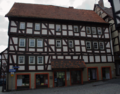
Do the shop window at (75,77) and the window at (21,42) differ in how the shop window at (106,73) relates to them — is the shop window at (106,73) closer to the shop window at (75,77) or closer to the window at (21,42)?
the shop window at (75,77)

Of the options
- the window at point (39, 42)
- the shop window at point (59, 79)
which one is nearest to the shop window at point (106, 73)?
the shop window at point (59, 79)

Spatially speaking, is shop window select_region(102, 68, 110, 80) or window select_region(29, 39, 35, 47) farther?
shop window select_region(102, 68, 110, 80)

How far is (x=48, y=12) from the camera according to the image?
838 inches

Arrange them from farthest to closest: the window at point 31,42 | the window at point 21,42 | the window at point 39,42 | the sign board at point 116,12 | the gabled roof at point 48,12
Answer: the gabled roof at point 48,12
the window at point 39,42
the window at point 31,42
the window at point 21,42
the sign board at point 116,12

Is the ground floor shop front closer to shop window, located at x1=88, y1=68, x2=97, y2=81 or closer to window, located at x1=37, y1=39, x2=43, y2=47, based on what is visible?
shop window, located at x1=88, y1=68, x2=97, y2=81

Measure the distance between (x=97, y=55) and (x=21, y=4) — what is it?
14.6m

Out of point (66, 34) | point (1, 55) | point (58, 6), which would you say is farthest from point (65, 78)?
point (1, 55)

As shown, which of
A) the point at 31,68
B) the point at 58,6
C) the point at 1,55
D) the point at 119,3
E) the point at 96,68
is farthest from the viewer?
the point at 1,55

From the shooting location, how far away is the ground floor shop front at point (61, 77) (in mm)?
17344

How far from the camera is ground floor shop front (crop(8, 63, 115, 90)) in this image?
17344mm

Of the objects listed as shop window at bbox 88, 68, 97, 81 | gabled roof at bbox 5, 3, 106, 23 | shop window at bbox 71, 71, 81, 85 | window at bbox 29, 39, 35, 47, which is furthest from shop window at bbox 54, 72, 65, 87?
gabled roof at bbox 5, 3, 106, 23

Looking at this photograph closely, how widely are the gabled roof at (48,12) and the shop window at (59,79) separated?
8.13 meters

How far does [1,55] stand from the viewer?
33.7m

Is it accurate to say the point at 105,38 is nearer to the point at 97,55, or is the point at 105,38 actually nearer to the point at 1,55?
the point at 97,55
